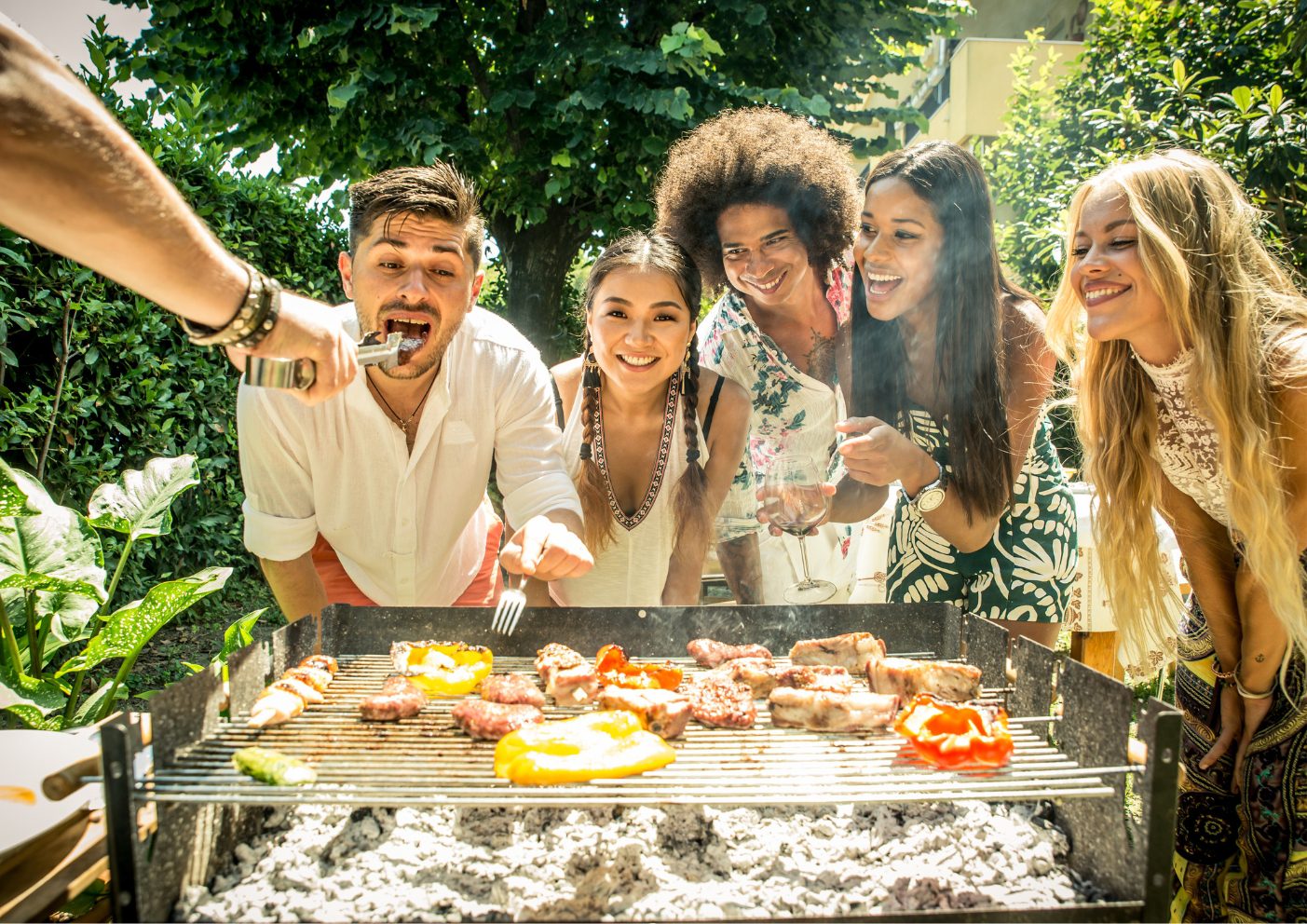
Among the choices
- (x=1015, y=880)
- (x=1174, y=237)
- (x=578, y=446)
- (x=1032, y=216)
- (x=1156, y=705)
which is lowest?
(x=1015, y=880)

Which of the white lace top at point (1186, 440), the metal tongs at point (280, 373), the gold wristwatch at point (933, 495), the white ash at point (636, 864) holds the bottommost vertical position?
the white ash at point (636, 864)

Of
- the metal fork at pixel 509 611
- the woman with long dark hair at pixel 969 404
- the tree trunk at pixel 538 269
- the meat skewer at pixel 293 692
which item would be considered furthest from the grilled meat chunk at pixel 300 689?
the tree trunk at pixel 538 269

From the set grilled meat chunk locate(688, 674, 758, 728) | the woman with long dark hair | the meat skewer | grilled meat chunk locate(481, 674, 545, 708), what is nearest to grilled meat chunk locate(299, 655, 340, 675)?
the meat skewer

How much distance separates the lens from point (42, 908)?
1.61 m

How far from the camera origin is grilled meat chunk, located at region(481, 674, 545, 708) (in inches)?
90.6

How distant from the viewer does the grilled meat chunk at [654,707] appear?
2.15m

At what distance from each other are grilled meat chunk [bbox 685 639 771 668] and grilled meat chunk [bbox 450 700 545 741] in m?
0.64

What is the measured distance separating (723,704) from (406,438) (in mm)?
1800

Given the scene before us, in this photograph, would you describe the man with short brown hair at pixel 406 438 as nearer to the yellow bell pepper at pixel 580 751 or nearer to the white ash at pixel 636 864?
the yellow bell pepper at pixel 580 751

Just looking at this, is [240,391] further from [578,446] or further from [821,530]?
[821,530]

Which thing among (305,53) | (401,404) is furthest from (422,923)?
(305,53)

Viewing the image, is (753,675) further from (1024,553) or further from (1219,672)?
(1219,672)

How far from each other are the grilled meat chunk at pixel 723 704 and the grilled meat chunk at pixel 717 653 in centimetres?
24

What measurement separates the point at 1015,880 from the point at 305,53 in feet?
25.8
